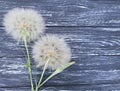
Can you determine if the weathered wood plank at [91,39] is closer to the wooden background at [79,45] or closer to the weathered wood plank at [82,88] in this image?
the wooden background at [79,45]

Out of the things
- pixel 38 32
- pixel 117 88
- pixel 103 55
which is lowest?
pixel 117 88

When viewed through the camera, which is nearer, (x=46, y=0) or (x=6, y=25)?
(x=6, y=25)

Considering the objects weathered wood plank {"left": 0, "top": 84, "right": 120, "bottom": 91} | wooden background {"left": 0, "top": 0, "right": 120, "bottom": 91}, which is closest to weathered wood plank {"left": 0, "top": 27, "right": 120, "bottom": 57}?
wooden background {"left": 0, "top": 0, "right": 120, "bottom": 91}

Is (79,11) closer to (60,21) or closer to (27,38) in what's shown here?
(60,21)

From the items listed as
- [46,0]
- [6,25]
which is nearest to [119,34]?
[46,0]

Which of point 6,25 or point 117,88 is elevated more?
point 6,25

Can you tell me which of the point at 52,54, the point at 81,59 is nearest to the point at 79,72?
the point at 81,59
